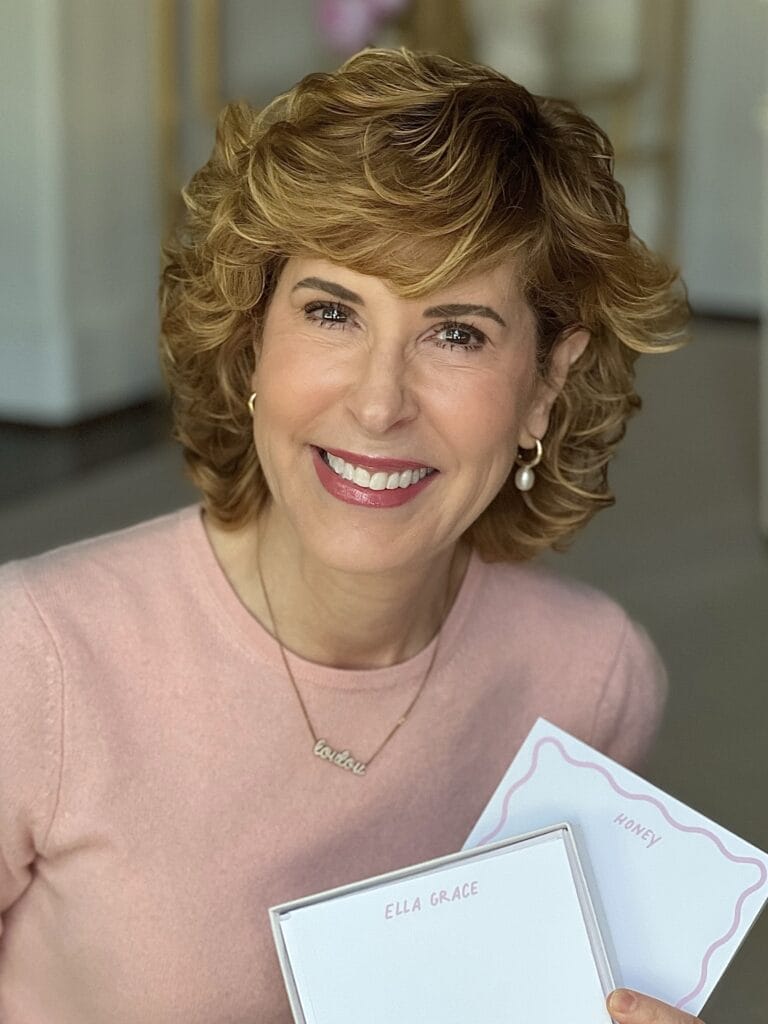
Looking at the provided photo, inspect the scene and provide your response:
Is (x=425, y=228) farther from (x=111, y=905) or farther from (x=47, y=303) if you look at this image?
(x=47, y=303)

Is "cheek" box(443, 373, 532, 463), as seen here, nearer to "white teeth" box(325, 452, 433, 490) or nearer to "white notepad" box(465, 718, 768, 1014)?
"white teeth" box(325, 452, 433, 490)

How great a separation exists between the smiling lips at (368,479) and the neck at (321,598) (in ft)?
0.34

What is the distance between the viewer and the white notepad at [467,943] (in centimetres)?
119

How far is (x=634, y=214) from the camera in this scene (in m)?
7.30

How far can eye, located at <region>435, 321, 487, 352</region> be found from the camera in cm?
137

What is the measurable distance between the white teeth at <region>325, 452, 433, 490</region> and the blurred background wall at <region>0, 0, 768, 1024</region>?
1.20 meters

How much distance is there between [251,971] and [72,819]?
232 millimetres

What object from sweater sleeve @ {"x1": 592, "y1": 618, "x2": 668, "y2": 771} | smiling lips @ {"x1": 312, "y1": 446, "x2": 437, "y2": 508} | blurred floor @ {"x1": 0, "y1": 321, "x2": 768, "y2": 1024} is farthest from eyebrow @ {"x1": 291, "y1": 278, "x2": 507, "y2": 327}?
blurred floor @ {"x1": 0, "y1": 321, "x2": 768, "y2": 1024}

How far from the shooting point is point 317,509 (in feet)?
4.65

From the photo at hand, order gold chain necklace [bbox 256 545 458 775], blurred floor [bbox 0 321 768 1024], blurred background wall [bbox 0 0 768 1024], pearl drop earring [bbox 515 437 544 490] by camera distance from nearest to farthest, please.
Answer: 1. gold chain necklace [bbox 256 545 458 775]
2. pearl drop earring [bbox 515 437 544 490]
3. blurred floor [bbox 0 321 768 1024]
4. blurred background wall [bbox 0 0 768 1024]

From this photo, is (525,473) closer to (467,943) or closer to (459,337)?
(459,337)

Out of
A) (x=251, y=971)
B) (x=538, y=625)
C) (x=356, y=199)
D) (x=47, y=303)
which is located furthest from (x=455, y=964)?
(x=47, y=303)

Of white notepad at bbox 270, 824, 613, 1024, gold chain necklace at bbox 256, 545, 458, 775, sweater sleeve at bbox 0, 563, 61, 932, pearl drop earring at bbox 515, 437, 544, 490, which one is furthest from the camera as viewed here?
pearl drop earring at bbox 515, 437, 544, 490

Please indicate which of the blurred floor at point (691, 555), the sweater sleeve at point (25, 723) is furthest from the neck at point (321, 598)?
the blurred floor at point (691, 555)
